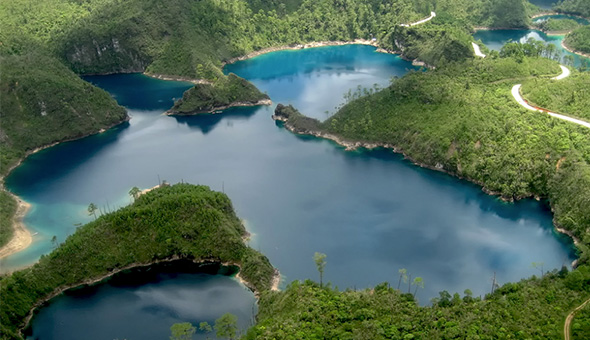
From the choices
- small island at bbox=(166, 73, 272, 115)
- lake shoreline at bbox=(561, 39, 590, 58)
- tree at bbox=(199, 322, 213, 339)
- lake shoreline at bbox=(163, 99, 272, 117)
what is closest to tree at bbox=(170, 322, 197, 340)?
tree at bbox=(199, 322, 213, 339)

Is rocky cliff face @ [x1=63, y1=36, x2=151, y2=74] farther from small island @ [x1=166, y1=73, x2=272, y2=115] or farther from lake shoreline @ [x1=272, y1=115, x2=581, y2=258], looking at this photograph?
lake shoreline @ [x1=272, y1=115, x2=581, y2=258]

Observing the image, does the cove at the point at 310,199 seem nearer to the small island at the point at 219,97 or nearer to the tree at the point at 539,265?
the tree at the point at 539,265

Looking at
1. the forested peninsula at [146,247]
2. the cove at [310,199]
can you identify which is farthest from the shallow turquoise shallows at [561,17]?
the forested peninsula at [146,247]

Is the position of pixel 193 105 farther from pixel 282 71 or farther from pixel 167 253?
pixel 167 253

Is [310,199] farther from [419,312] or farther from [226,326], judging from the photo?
[226,326]

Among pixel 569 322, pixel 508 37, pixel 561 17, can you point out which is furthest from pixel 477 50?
pixel 569 322
